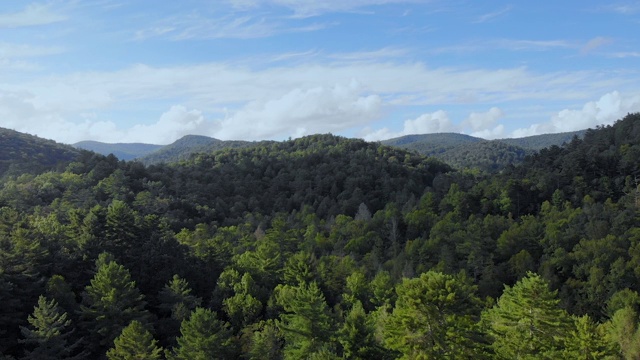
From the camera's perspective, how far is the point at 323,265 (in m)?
48.9

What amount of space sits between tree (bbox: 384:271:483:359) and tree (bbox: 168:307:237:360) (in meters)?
15.0

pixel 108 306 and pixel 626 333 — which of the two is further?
pixel 626 333

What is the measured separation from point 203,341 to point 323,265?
2067cm

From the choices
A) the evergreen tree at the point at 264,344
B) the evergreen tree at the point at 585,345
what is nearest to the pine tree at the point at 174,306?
the evergreen tree at the point at 264,344

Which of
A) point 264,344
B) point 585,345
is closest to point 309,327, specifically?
point 264,344

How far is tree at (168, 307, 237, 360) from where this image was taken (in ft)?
97.2

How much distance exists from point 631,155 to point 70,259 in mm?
80311

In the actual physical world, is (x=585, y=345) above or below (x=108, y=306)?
above

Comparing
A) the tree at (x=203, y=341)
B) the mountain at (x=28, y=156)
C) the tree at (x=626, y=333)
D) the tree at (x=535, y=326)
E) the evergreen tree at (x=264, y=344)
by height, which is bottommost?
the tree at (x=626, y=333)

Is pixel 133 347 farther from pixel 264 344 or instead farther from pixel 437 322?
pixel 437 322

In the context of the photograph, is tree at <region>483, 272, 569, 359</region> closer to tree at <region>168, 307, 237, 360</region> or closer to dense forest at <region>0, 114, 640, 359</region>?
dense forest at <region>0, 114, 640, 359</region>

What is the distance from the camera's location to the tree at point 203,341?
2964 centimetres

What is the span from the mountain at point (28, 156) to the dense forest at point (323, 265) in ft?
11.8

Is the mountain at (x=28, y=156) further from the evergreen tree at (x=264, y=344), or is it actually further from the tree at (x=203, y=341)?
the tree at (x=203, y=341)
